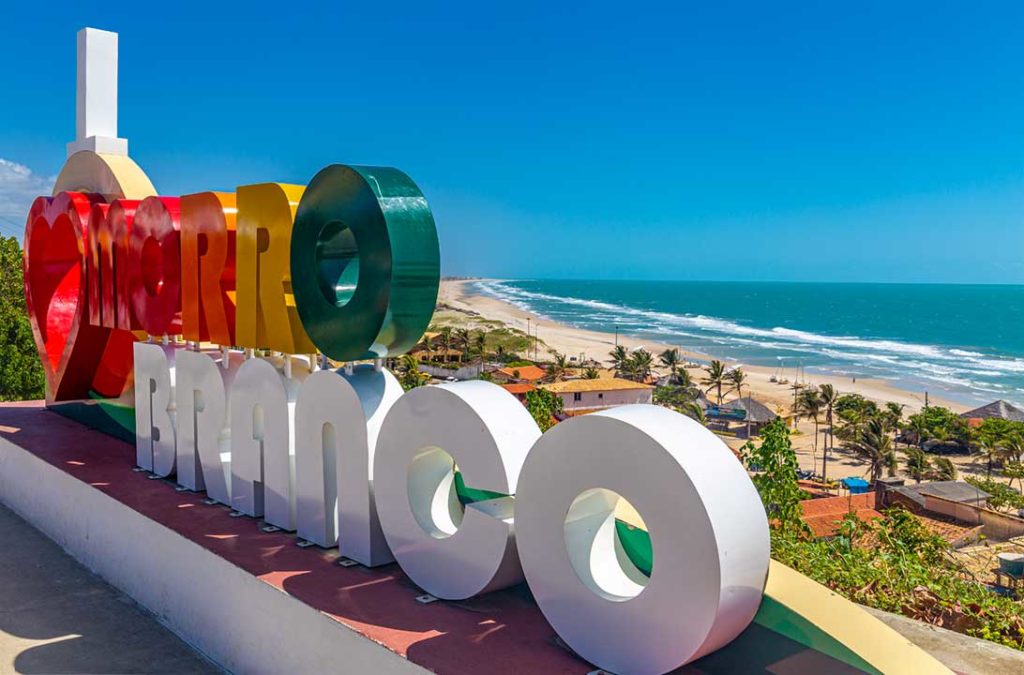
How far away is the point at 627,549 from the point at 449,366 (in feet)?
188

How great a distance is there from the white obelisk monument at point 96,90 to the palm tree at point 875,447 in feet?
113

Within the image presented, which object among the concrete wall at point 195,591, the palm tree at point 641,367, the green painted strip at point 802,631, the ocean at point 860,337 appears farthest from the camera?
the ocean at point 860,337

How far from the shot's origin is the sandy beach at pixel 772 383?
44344mm

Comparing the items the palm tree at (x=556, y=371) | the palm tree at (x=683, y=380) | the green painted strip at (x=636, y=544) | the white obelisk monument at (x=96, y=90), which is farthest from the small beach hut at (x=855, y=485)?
the green painted strip at (x=636, y=544)

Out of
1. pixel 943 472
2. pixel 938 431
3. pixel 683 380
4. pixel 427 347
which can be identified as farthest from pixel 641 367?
pixel 943 472

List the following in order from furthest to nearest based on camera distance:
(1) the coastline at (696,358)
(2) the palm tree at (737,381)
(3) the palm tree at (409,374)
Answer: (1) the coastline at (696,358) → (2) the palm tree at (737,381) → (3) the palm tree at (409,374)

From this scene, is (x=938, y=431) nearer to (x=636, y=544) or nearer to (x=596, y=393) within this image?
(x=596, y=393)

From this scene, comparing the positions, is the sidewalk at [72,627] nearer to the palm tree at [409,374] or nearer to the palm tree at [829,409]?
the palm tree at [409,374]

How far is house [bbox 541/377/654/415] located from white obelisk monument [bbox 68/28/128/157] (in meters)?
30.9

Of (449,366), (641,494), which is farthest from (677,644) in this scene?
(449,366)

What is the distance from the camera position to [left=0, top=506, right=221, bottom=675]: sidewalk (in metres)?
7.66

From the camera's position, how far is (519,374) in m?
58.3

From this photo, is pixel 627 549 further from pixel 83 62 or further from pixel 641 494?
pixel 83 62

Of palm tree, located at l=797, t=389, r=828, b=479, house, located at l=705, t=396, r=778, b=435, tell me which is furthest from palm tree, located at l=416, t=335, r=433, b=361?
palm tree, located at l=797, t=389, r=828, b=479
